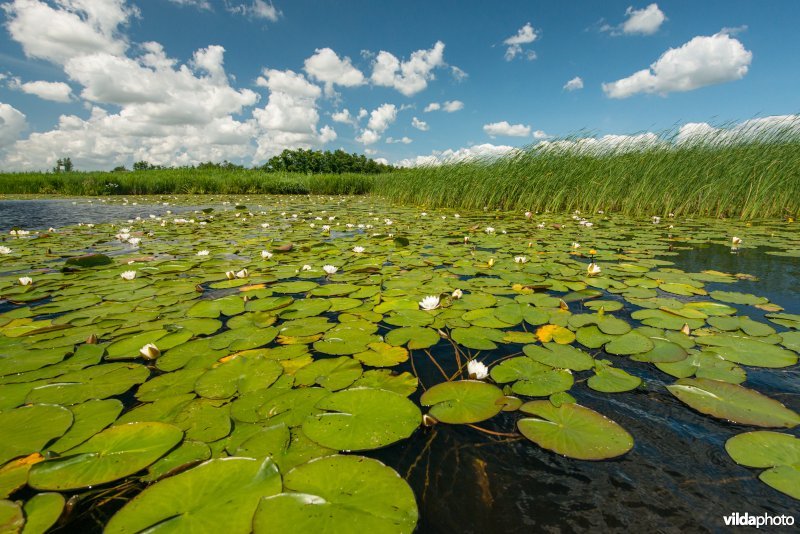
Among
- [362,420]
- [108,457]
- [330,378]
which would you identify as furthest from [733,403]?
[108,457]

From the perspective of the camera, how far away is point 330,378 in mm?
1360

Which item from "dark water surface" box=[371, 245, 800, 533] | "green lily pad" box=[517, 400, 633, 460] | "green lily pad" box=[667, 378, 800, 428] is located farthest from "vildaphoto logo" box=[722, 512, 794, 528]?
"green lily pad" box=[667, 378, 800, 428]

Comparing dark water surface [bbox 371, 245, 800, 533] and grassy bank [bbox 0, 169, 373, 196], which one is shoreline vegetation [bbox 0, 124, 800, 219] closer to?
dark water surface [bbox 371, 245, 800, 533]

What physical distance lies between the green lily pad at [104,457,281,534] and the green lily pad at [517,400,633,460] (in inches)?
29.7

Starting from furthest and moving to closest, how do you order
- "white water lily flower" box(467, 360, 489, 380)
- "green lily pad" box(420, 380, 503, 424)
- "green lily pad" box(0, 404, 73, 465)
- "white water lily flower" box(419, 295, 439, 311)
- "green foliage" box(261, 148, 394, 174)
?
"green foliage" box(261, 148, 394, 174) → "white water lily flower" box(419, 295, 439, 311) → "white water lily flower" box(467, 360, 489, 380) → "green lily pad" box(420, 380, 503, 424) → "green lily pad" box(0, 404, 73, 465)

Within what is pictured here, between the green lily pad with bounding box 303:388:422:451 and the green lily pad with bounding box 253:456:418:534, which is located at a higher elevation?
the green lily pad with bounding box 303:388:422:451

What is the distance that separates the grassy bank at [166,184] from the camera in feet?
48.9

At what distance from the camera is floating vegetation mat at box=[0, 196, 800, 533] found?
85cm

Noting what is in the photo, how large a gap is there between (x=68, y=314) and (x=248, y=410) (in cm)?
165

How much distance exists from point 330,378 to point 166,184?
18211mm

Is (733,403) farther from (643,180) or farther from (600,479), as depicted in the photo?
(643,180)

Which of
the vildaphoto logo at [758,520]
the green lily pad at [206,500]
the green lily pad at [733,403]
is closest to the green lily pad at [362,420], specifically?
the green lily pad at [206,500]

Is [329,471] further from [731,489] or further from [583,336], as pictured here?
[583,336]

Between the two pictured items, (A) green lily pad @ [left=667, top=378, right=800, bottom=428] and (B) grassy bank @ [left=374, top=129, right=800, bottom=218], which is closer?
(A) green lily pad @ [left=667, top=378, right=800, bottom=428]
